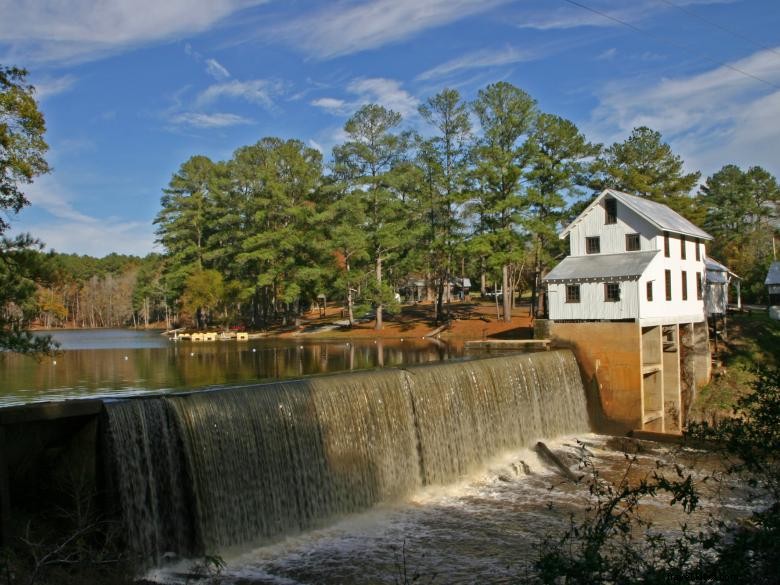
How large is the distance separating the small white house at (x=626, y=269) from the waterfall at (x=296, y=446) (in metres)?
6.66

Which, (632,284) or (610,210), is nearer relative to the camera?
(632,284)

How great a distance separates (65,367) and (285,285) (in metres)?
23.3

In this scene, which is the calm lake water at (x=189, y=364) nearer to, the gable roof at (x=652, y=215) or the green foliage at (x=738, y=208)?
the gable roof at (x=652, y=215)

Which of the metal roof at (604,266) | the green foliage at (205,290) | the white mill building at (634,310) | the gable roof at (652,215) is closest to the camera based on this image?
the white mill building at (634,310)

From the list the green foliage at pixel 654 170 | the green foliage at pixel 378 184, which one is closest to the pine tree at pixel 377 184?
the green foliage at pixel 378 184

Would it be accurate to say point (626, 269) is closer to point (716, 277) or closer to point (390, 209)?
point (716, 277)

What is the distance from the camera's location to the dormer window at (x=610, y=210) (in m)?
27.7

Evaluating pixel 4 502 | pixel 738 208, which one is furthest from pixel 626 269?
pixel 738 208

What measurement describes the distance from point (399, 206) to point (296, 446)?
34440 mm

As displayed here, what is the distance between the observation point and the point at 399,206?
156 ft

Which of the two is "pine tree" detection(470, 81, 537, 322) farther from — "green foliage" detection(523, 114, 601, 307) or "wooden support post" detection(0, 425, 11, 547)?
"wooden support post" detection(0, 425, 11, 547)

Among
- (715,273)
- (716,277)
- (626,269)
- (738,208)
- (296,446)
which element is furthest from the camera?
(738,208)

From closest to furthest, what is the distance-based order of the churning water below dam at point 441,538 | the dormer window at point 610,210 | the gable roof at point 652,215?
1. the churning water below dam at point 441,538
2. the gable roof at point 652,215
3. the dormer window at point 610,210

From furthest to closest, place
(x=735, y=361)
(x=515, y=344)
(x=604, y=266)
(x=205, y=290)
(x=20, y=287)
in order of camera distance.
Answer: (x=205, y=290), (x=735, y=361), (x=515, y=344), (x=604, y=266), (x=20, y=287)
